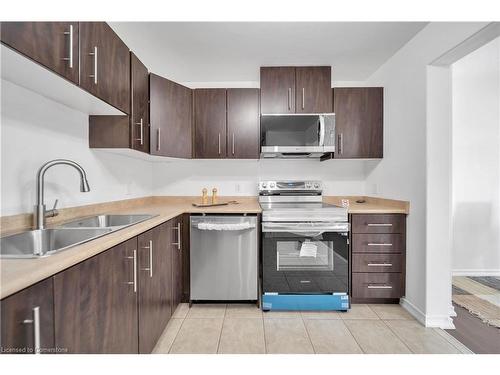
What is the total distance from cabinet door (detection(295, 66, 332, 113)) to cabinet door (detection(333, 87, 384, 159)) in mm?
96

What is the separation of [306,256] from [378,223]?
71cm

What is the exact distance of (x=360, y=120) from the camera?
2.66 metres

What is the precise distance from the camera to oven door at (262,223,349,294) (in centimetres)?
224

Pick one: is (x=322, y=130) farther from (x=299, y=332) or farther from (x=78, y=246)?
(x=78, y=246)

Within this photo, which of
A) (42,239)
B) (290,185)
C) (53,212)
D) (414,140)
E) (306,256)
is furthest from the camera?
(290,185)

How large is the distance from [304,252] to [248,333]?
0.78m


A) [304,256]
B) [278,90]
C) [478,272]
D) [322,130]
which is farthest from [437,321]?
[278,90]

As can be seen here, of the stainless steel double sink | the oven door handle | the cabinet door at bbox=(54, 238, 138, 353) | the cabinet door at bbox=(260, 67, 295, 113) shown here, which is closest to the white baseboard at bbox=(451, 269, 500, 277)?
the oven door handle

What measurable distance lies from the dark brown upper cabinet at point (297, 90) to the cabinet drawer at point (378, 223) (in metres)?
1.14

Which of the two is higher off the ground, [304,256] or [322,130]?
[322,130]

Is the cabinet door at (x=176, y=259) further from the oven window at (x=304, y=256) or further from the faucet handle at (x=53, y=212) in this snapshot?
the oven window at (x=304, y=256)

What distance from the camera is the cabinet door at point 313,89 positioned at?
104 inches

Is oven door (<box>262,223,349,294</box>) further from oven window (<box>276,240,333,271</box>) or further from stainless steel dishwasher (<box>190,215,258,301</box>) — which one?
stainless steel dishwasher (<box>190,215,258,301</box>)

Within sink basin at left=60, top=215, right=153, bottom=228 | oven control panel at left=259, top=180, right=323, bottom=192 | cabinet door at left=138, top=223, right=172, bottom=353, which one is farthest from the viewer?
oven control panel at left=259, top=180, right=323, bottom=192
